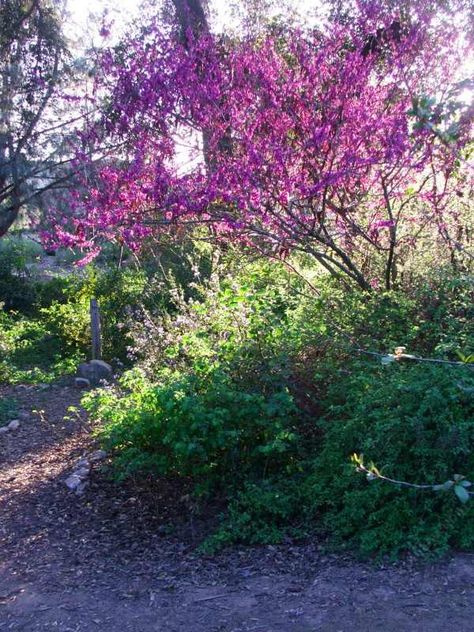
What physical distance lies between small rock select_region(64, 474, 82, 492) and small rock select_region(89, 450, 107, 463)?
40cm

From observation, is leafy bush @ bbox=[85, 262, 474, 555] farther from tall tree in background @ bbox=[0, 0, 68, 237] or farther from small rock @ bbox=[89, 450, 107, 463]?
tall tree in background @ bbox=[0, 0, 68, 237]

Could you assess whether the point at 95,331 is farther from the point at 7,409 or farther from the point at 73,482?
the point at 73,482

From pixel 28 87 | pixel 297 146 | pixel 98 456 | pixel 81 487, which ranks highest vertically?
pixel 28 87

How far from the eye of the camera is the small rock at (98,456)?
5.59m

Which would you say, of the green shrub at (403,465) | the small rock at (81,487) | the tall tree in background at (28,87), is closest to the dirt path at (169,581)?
the small rock at (81,487)

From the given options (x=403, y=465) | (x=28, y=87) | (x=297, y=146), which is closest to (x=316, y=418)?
(x=403, y=465)

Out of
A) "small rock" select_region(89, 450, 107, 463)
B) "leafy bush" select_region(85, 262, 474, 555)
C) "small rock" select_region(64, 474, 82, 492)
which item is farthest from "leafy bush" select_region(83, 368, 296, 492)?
"small rock" select_region(89, 450, 107, 463)

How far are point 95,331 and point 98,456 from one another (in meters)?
3.78

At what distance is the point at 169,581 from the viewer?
12.4 feet

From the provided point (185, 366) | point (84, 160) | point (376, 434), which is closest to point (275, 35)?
point (84, 160)

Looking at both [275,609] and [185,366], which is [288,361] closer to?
[185,366]

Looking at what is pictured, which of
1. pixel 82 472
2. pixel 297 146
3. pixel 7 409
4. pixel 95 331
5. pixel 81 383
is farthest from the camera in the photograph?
pixel 95 331

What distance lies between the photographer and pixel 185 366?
5461 mm

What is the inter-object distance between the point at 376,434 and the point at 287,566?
89 cm
